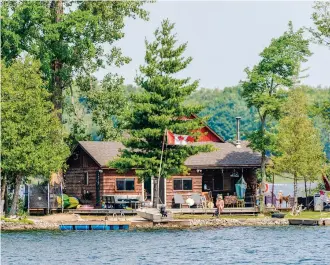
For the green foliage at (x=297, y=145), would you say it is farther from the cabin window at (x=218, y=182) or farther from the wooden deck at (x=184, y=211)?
the cabin window at (x=218, y=182)

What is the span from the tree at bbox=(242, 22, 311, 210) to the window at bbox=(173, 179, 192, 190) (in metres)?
5.79

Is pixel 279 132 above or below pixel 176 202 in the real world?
above

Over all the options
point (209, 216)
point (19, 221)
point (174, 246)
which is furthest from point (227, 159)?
point (174, 246)

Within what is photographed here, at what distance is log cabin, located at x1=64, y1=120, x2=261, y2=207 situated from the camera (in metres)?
67.9

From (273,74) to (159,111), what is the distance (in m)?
9.52

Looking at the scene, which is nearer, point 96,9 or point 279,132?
point 279,132

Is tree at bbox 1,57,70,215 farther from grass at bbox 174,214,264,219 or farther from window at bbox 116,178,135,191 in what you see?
grass at bbox 174,214,264,219

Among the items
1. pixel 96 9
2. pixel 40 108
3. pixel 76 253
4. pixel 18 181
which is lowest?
pixel 76 253

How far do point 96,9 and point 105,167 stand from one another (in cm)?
1277

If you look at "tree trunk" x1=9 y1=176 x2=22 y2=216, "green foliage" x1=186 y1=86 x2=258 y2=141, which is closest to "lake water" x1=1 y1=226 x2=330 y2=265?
"tree trunk" x1=9 y1=176 x2=22 y2=216

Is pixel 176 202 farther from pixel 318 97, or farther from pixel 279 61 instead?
pixel 318 97

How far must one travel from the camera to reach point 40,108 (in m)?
58.7

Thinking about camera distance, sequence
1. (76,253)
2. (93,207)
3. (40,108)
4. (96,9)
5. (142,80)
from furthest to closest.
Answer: (96,9) → (93,207) → (142,80) → (40,108) → (76,253)

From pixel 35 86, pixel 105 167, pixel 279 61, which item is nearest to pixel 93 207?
pixel 105 167
